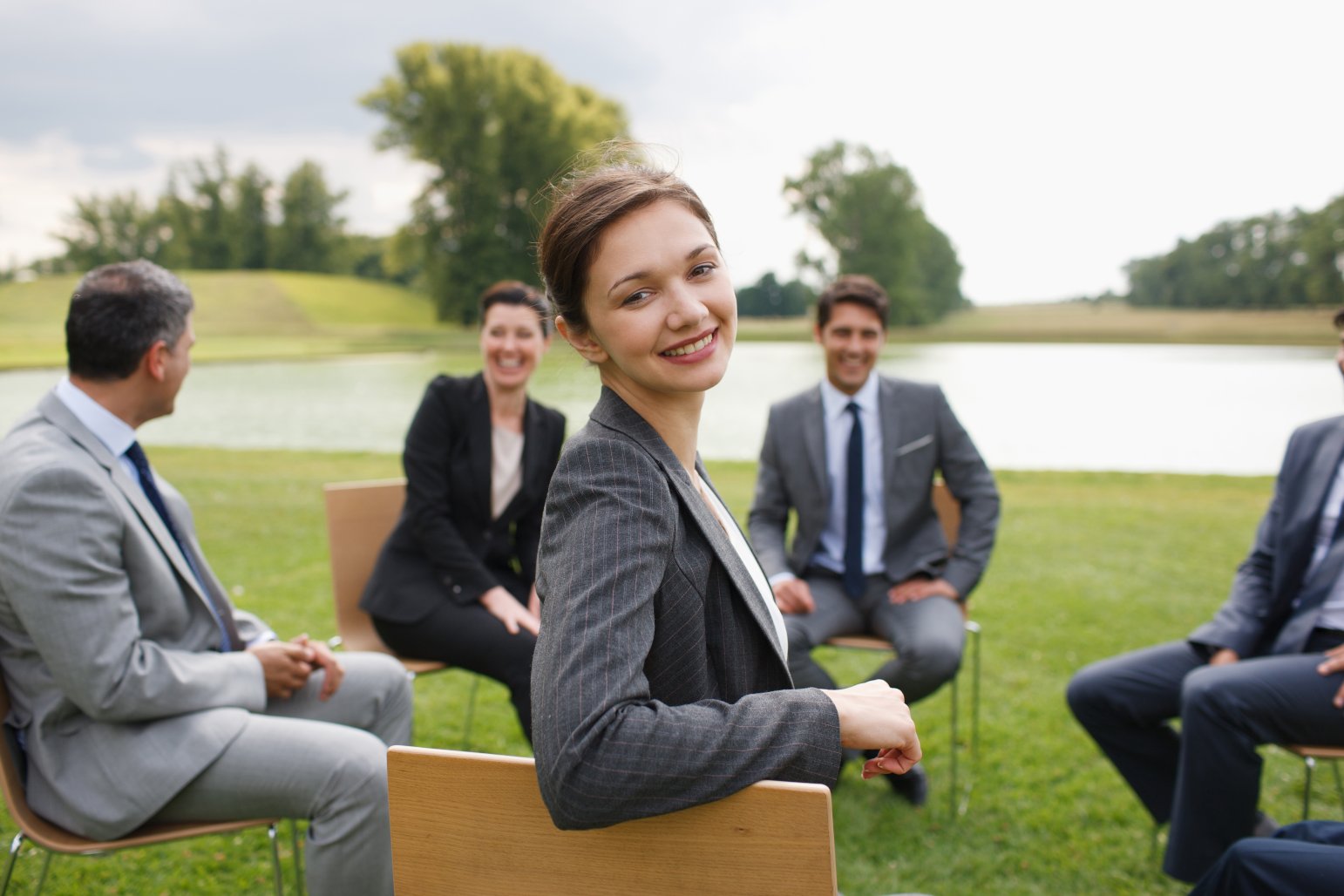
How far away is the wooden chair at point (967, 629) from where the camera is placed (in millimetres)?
3539

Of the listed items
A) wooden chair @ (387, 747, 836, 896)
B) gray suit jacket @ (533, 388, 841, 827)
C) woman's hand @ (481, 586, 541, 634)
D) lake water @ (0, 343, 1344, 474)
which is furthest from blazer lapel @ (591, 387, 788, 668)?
lake water @ (0, 343, 1344, 474)

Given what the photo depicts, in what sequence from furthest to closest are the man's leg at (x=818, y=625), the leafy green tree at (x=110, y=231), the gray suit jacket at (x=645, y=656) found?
the leafy green tree at (x=110, y=231) → the man's leg at (x=818, y=625) → the gray suit jacket at (x=645, y=656)

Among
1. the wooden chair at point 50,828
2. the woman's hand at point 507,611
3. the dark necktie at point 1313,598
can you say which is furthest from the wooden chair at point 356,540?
the dark necktie at point 1313,598

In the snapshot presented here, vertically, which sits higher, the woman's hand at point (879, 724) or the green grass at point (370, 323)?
the green grass at point (370, 323)

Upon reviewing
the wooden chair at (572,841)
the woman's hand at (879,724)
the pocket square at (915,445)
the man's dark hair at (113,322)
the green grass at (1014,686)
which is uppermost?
the man's dark hair at (113,322)

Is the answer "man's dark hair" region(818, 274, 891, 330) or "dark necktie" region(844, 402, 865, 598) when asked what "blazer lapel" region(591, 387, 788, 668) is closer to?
"dark necktie" region(844, 402, 865, 598)

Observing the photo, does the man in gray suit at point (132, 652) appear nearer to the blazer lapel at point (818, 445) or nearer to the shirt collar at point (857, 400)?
the blazer lapel at point (818, 445)

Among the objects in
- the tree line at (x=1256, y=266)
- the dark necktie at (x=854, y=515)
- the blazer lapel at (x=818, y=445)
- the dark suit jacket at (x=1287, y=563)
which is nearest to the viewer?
the dark suit jacket at (x=1287, y=563)

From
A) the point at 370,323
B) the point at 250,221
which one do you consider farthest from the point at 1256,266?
the point at 250,221

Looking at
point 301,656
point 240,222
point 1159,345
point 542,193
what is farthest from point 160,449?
point 240,222

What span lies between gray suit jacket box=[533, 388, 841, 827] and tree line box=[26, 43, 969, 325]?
107 feet

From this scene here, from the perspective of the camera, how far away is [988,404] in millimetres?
21297

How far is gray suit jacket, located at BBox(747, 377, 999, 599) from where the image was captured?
3900 mm

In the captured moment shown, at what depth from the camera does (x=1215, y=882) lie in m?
1.75
